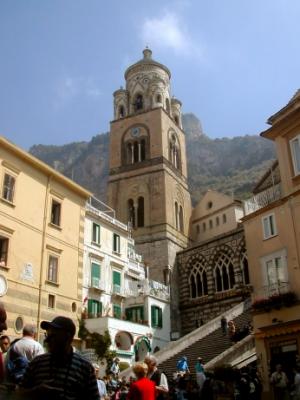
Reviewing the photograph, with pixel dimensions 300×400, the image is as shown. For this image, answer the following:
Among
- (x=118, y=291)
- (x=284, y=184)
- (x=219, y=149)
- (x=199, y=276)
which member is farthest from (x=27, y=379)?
(x=219, y=149)

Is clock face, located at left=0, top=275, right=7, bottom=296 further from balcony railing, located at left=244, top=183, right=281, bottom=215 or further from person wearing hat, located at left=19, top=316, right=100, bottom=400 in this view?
person wearing hat, located at left=19, top=316, right=100, bottom=400

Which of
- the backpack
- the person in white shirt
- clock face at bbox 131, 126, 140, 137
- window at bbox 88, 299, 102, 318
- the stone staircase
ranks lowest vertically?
the backpack

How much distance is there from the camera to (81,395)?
3799 millimetres

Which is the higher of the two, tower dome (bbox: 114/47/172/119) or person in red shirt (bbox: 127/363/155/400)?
tower dome (bbox: 114/47/172/119)

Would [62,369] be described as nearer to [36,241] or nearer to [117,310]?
[36,241]

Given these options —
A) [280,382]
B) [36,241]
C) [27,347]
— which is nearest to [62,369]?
[27,347]

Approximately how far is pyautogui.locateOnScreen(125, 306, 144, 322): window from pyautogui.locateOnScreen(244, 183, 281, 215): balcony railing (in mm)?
14743

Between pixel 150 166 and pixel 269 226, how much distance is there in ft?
98.1

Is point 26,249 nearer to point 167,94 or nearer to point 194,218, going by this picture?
point 194,218

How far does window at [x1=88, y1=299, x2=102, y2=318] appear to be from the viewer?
3004cm

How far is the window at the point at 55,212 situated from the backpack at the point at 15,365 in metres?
18.8

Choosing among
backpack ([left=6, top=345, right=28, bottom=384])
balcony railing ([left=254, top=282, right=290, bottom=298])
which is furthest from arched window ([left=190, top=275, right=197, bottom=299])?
backpack ([left=6, top=345, right=28, bottom=384])

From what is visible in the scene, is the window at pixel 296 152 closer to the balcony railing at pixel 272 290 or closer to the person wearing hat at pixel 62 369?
the balcony railing at pixel 272 290

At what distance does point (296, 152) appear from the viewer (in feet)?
62.0
